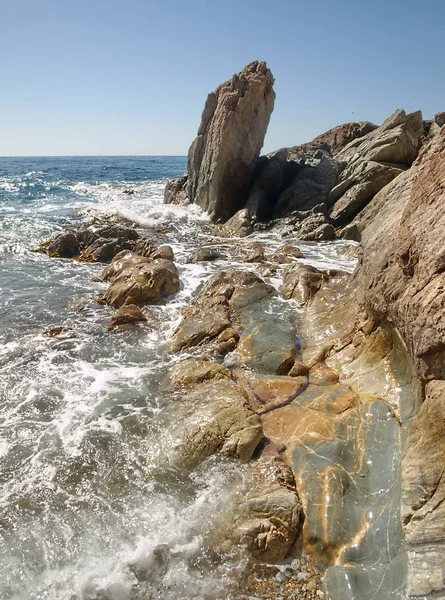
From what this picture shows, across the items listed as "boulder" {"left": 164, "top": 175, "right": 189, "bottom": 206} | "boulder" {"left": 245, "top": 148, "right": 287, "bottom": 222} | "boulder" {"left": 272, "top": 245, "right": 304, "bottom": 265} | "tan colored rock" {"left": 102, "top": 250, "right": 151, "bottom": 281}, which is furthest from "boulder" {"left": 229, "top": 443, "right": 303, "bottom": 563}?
"boulder" {"left": 164, "top": 175, "right": 189, "bottom": 206}

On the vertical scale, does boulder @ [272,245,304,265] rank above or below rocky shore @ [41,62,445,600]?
above

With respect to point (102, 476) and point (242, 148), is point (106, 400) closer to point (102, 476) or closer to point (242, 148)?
point (102, 476)

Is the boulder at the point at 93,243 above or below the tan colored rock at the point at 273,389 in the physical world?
above

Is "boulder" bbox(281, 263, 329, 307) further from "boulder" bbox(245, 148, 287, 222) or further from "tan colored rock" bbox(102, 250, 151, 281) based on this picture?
"boulder" bbox(245, 148, 287, 222)

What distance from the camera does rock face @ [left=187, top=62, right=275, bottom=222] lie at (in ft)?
88.1

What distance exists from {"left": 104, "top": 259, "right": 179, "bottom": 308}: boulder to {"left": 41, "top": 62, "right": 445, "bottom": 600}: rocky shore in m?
0.05

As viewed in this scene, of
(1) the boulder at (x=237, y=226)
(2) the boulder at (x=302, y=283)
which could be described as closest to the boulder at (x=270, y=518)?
(2) the boulder at (x=302, y=283)

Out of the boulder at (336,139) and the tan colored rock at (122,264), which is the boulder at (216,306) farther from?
the boulder at (336,139)

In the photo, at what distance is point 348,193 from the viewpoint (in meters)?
24.1

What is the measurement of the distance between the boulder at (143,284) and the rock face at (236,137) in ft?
42.5

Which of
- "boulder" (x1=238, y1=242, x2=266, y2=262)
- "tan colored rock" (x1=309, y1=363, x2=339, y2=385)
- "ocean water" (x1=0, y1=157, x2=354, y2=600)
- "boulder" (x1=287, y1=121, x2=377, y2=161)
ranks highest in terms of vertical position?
"boulder" (x1=287, y1=121, x2=377, y2=161)

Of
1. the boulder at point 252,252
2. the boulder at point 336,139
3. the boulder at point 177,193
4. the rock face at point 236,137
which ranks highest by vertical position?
the boulder at point 336,139

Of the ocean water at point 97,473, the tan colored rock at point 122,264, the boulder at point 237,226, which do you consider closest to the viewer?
the ocean water at point 97,473

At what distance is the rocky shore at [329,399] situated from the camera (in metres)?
5.34
